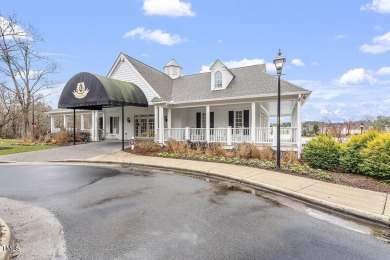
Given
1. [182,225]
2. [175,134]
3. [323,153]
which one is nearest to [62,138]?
[175,134]

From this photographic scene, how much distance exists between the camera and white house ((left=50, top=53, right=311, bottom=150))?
14211 mm

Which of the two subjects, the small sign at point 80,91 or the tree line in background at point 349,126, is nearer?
the small sign at point 80,91

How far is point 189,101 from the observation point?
16.1 m

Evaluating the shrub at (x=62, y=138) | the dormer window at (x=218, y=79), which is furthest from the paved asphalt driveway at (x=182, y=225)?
the shrub at (x=62, y=138)

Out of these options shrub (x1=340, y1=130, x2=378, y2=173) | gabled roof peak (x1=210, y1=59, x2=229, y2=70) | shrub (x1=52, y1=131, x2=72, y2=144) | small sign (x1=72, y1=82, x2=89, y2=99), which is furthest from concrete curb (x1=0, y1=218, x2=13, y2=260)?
shrub (x1=52, y1=131, x2=72, y2=144)

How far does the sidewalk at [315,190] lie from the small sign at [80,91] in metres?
9.14

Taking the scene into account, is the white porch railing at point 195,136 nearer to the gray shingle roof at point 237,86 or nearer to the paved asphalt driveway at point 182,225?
the gray shingle roof at point 237,86

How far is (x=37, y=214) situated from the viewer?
492 centimetres

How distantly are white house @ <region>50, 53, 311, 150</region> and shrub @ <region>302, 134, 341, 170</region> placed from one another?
8.28 feet

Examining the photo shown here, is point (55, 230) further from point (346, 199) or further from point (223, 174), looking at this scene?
point (346, 199)

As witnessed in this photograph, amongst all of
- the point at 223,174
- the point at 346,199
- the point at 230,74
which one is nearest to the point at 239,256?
the point at 346,199

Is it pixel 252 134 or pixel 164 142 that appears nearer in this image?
pixel 252 134

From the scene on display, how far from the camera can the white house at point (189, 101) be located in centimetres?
1421

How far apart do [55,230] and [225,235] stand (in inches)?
118
